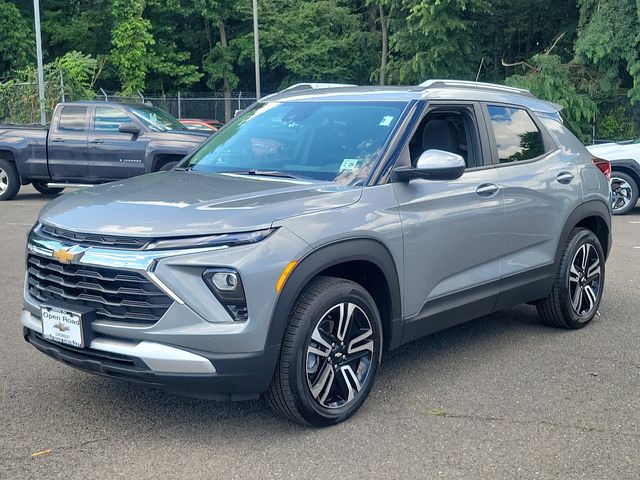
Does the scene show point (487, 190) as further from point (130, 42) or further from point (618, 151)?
point (130, 42)

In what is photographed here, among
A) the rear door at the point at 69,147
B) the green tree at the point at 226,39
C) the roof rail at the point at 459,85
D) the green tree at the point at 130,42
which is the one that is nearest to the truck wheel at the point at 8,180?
the rear door at the point at 69,147

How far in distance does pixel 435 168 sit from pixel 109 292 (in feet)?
6.13

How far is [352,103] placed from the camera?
5.07 meters

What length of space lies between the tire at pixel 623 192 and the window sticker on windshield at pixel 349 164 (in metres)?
9.30

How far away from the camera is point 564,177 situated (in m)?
5.82

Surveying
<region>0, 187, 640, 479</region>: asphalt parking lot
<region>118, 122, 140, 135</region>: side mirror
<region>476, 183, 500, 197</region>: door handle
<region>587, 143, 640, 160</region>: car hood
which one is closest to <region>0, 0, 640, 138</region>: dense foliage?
<region>587, 143, 640, 160</region>: car hood

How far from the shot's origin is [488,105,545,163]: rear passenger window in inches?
215

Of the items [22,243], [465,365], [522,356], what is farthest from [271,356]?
[22,243]

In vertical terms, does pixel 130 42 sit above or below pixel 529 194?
above

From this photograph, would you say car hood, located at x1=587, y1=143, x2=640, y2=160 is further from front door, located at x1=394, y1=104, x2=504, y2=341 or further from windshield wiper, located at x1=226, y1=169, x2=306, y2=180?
windshield wiper, located at x1=226, y1=169, x2=306, y2=180

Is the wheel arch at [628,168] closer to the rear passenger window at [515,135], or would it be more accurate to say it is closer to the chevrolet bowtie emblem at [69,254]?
the rear passenger window at [515,135]

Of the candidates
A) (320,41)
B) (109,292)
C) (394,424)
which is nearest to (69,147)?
(109,292)

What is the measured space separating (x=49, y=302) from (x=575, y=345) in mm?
3649

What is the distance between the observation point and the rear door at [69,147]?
14.5m
